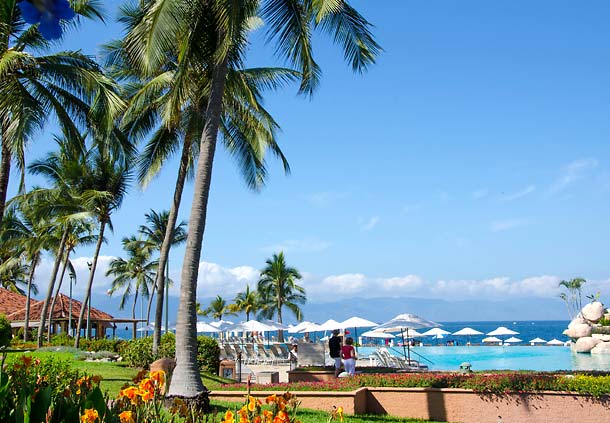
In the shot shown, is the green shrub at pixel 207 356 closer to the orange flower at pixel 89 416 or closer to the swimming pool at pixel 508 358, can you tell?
the swimming pool at pixel 508 358

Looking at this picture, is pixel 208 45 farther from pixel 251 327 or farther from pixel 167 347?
pixel 251 327

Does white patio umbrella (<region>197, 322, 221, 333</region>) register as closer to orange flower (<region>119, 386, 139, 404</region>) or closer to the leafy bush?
the leafy bush

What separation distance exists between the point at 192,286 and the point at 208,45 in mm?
5302

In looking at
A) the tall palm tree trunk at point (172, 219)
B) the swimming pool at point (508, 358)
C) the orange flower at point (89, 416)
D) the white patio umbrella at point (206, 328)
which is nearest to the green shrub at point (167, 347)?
the tall palm tree trunk at point (172, 219)

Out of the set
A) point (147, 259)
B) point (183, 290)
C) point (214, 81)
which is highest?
point (147, 259)

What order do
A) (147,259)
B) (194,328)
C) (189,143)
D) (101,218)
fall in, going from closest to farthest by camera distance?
(194,328) → (189,143) → (101,218) → (147,259)

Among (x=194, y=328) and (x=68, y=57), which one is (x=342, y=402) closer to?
(x=194, y=328)

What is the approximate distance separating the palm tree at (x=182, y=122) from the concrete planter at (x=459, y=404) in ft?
26.2

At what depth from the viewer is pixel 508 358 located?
4103 cm

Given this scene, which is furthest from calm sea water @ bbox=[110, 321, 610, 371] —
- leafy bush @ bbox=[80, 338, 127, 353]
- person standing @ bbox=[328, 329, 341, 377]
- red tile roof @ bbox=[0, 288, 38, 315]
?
red tile roof @ bbox=[0, 288, 38, 315]

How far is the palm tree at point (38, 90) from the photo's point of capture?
1326 centimetres

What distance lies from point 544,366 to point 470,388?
23381mm

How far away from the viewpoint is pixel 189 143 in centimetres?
1908

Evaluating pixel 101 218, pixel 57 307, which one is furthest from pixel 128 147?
pixel 57 307
